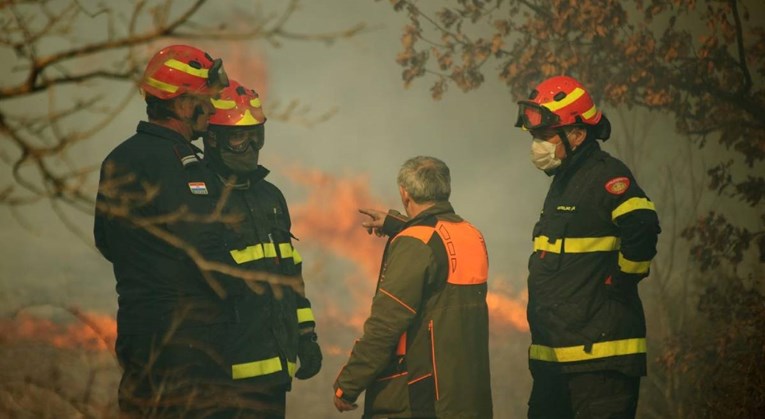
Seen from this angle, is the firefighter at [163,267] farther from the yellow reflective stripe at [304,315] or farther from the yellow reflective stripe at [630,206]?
the yellow reflective stripe at [630,206]

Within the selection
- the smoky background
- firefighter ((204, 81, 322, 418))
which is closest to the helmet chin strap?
firefighter ((204, 81, 322, 418))

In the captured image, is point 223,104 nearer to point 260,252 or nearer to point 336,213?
point 260,252

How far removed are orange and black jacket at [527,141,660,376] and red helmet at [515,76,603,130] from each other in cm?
29

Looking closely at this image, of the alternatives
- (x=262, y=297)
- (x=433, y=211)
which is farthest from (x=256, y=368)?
(x=433, y=211)

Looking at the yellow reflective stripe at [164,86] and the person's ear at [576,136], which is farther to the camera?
the person's ear at [576,136]

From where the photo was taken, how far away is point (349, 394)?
5145mm

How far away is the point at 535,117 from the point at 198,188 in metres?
2.16

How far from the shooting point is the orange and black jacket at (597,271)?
5.27 metres

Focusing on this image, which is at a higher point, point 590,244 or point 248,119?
point 248,119

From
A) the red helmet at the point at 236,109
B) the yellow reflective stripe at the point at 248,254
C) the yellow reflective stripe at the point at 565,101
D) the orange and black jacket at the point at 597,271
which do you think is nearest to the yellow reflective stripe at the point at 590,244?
the orange and black jacket at the point at 597,271

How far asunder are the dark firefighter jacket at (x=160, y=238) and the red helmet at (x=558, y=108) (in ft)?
6.88

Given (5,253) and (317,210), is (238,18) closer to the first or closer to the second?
(317,210)

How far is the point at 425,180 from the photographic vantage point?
525cm

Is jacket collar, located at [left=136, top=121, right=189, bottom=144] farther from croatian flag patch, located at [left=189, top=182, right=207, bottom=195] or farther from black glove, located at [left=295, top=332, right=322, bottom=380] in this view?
black glove, located at [left=295, top=332, right=322, bottom=380]
